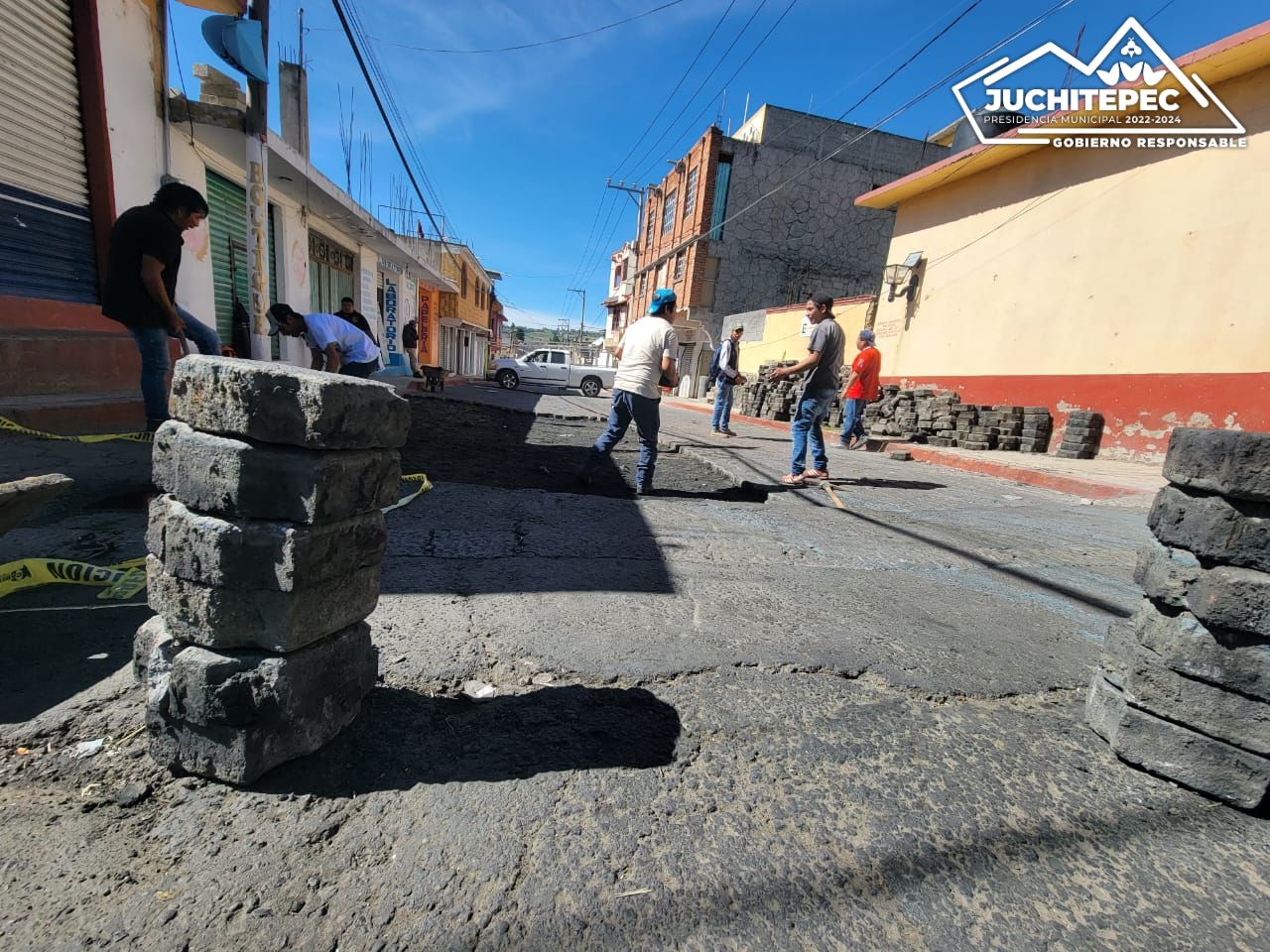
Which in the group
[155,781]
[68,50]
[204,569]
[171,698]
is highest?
[68,50]

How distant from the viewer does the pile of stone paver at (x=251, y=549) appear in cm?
116

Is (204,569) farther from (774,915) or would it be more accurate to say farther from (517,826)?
(774,915)

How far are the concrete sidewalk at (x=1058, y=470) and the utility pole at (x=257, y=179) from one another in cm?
861

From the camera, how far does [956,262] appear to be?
440 inches

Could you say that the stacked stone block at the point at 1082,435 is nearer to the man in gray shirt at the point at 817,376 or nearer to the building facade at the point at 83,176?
the man in gray shirt at the point at 817,376

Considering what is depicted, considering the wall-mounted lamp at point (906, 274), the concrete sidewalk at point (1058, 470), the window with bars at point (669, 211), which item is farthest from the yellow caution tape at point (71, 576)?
→ the window with bars at point (669, 211)

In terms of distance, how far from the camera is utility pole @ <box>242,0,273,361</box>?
584cm

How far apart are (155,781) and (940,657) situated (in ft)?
7.92

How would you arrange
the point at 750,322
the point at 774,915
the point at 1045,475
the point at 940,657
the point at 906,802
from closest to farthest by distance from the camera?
the point at 774,915 < the point at 906,802 < the point at 940,657 < the point at 1045,475 < the point at 750,322

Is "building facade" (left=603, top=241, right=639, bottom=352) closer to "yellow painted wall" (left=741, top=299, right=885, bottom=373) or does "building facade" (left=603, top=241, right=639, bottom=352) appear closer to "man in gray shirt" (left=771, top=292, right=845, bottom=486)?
"yellow painted wall" (left=741, top=299, right=885, bottom=373)

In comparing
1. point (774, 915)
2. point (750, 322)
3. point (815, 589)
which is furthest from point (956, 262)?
point (774, 915)

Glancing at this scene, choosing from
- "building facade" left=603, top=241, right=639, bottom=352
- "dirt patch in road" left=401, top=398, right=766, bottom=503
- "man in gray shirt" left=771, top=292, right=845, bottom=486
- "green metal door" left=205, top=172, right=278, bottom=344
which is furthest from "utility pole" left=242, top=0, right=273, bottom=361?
"building facade" left=603, top=241, right=639, bottom=352

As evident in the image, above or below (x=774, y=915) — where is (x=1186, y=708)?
above

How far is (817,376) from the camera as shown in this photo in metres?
4.94
